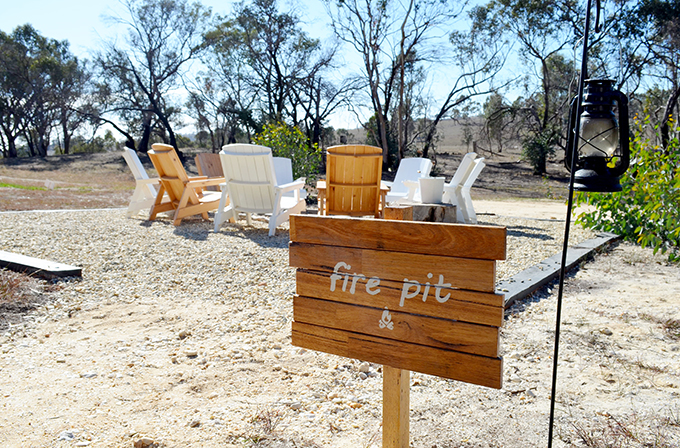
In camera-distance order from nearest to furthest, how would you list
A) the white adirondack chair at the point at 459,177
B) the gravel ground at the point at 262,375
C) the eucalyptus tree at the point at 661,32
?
1. the gravel ground at the point at 262,375
2. the white adirondack chair at the point at 459,177
3. the eucalyptus tree at the point at 661,32

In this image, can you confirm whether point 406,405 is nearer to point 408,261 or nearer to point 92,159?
point 408,261

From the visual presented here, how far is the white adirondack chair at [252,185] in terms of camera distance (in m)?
5.57

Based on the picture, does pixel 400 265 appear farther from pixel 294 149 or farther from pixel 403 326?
pixel 294 149

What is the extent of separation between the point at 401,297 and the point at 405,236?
0.56 ft

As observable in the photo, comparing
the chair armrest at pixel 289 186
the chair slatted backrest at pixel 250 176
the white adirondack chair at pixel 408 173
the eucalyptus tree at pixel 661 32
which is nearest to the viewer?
the chair slatted backrest at pixel 250 176

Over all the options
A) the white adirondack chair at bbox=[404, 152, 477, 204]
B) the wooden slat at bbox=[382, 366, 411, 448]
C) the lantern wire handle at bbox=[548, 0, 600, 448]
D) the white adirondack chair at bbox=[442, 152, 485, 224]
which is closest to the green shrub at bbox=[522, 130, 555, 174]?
the white adirondack chair at bbox=[442, 152, 485, 224]

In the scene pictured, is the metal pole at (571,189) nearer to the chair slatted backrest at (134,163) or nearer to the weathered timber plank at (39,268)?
the weathered timber plank at (39,268)

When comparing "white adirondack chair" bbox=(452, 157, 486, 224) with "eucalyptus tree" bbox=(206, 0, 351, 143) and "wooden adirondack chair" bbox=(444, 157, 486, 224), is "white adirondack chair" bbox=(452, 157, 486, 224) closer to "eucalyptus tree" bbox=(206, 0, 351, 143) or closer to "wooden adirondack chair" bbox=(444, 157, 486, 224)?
"wooden adirondack chair" bbox=(444, 157, 486, 224)

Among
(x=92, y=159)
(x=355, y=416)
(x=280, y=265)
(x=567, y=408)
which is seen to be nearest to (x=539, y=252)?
(x=280, y=265)

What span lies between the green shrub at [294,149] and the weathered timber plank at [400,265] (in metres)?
7.36

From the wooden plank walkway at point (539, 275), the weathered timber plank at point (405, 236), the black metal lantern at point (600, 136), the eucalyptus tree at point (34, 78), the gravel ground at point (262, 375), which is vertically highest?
the eucalyptus tree at point (34, 78)

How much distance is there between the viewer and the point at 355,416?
1.83m

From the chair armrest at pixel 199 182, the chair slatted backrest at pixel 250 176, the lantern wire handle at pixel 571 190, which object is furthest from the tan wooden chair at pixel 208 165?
the lantern wire handle at pixel 571 190

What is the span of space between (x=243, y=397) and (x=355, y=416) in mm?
451
